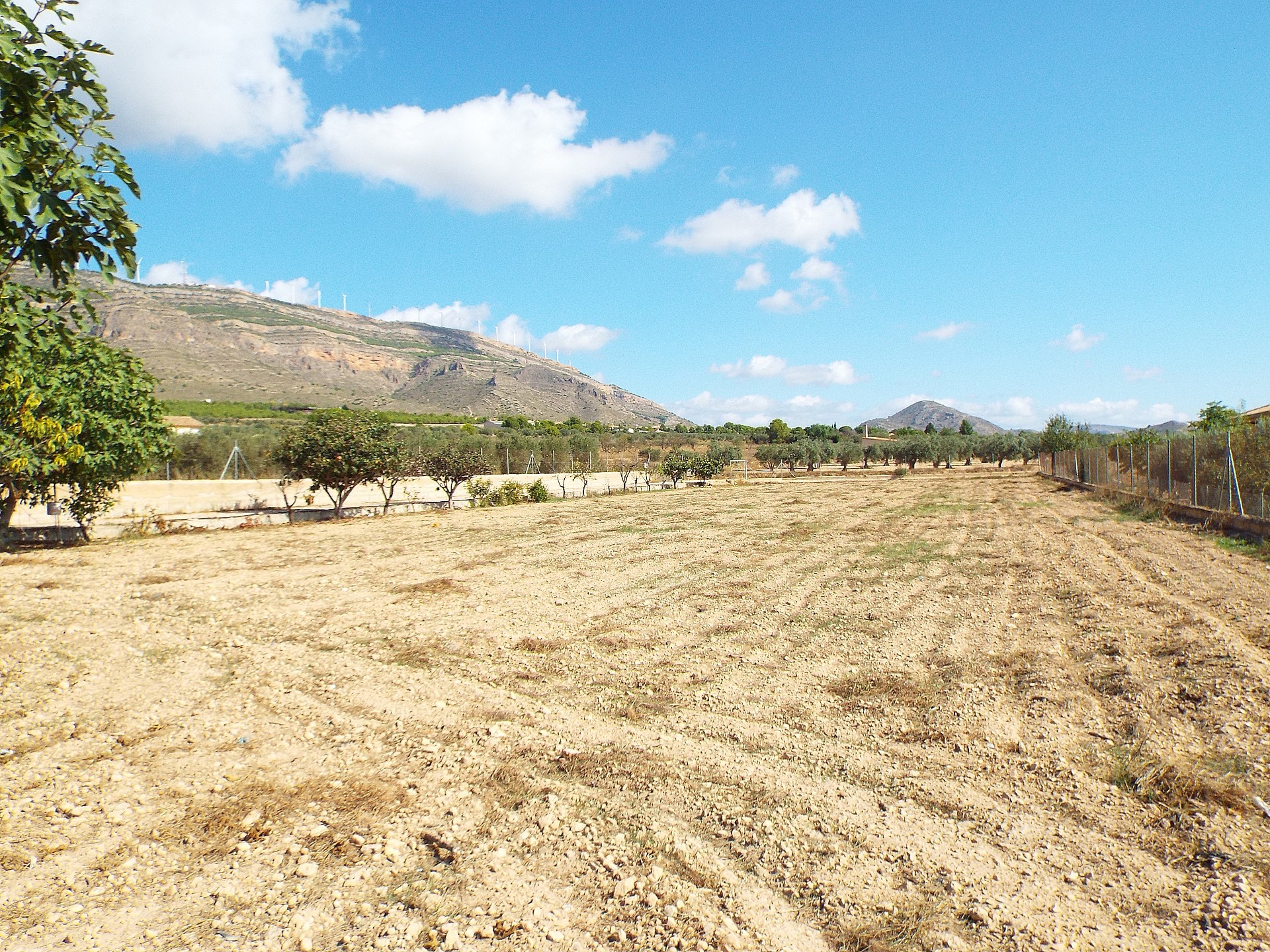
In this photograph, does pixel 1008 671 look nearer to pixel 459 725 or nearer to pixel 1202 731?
pixel 1202 731

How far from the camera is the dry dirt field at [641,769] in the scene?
261 centimetres

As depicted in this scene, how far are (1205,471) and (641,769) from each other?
16.3 m

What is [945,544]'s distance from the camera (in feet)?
42.4

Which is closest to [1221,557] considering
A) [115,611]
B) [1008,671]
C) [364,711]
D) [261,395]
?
[1008,671]

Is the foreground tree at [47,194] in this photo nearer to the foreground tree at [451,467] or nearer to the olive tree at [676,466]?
the foreground tree at [451,467]

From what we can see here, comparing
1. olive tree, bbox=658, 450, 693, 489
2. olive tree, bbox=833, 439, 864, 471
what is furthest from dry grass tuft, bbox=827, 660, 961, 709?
olive tree, bbox=833, 439, 864, 471

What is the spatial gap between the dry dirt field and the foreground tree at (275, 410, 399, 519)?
12421mm

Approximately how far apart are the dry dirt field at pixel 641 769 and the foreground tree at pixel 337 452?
40.8 ft

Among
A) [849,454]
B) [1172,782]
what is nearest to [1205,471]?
[1172,782]

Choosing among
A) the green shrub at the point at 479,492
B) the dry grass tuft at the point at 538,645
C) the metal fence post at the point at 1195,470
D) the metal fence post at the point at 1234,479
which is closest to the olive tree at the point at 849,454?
the green shrub at the point at 479,492

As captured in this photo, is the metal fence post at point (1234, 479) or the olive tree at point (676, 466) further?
the olive tree at point (676, 466)

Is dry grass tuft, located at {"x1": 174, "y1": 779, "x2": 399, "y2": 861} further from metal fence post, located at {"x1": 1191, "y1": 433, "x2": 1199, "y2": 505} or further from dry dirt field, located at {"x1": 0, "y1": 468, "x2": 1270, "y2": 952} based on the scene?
metal fence post, located at {"x1": 1191, "y1": 433, "x2": 1199, "y2": 505}

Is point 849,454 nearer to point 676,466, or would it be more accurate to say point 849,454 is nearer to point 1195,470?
point 676,466

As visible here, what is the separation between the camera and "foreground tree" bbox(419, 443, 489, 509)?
26.4 meters
